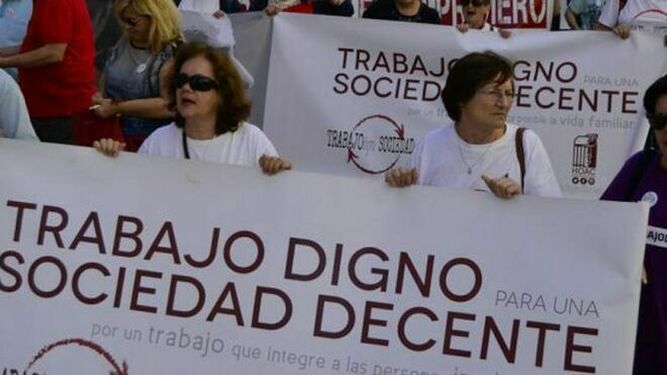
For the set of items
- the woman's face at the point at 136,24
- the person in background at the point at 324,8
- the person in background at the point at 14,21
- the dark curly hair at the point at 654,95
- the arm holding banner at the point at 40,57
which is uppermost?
the person in background at the point at 324,8

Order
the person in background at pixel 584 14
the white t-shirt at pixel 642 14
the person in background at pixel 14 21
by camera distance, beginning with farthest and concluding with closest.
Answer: the person in background at pixel 584 14
the white t-shirt at pixel 642 14
the person in background at pixel 14 21

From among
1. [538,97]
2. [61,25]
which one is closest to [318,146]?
[538,97]

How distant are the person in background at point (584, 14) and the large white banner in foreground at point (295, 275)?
6440 millimetres

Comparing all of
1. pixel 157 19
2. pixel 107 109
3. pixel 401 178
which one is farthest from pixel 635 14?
pixel 401 178

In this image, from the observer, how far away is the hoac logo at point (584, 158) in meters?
10.3

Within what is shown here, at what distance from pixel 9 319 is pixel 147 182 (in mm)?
652

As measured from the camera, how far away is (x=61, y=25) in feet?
30.0

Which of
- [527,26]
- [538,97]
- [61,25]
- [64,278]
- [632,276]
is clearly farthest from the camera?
[527,26]

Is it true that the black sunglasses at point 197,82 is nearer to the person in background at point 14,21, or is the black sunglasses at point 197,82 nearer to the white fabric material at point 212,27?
the white fabric material at point 212,27

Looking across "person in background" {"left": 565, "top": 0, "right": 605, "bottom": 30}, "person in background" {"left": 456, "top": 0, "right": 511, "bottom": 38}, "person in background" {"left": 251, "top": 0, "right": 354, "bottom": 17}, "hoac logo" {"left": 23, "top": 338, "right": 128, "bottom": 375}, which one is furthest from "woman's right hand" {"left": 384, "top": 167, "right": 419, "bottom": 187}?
"person in background" {"left": 565, "top": 0, "right": 605, "bottom": 30}

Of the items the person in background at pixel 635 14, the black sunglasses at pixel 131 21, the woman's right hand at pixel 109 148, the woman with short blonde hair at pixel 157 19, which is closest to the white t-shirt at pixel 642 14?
the person in background at pixel 635 14

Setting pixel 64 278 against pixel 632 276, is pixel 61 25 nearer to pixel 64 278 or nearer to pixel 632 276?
pixel 64 278

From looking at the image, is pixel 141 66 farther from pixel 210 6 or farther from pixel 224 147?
pixel 210 6

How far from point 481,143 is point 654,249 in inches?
32.6
